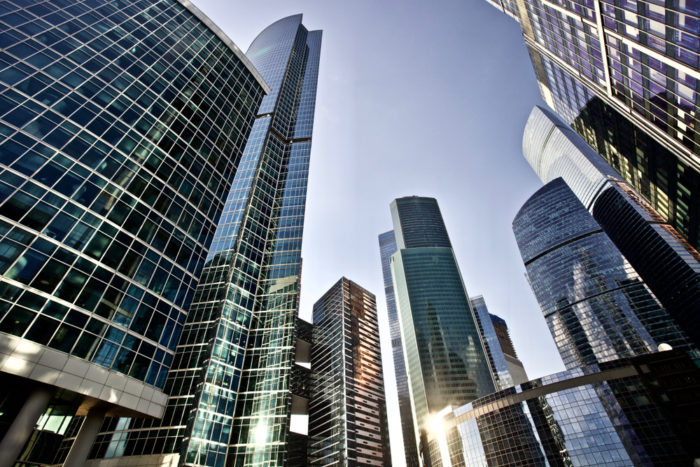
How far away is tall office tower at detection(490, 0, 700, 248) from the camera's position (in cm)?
2845

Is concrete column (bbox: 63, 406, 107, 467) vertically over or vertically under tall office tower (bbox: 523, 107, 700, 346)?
under

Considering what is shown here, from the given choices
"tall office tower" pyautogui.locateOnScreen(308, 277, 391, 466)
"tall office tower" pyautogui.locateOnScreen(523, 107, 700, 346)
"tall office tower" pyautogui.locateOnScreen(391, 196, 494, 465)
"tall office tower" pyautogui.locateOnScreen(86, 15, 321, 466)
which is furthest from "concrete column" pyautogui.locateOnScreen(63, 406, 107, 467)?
"tall office tower" pyautogui.locateOnScreen(523, 107, 700, 346)

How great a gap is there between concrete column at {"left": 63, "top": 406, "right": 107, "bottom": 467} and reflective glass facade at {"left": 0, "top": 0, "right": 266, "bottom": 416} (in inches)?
111

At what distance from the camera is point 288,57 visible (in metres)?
120

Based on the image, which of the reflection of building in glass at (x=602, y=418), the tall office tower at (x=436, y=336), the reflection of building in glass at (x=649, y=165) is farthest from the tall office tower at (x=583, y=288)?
the reflection of building in glass at (x=649, y=165)

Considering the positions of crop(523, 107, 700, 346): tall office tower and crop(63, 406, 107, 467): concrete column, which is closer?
crop(63, 406, 107, 467): concrete column

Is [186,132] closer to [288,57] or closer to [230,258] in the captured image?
[230,258]

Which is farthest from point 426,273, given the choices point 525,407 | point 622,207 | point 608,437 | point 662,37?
point 662,37

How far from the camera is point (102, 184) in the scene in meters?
26.8

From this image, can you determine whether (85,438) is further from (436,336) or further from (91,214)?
(436,336)

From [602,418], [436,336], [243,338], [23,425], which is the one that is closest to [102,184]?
[23,425]

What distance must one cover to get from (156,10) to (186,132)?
20.2 meters

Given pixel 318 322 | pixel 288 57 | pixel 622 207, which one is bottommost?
pixel 318 322

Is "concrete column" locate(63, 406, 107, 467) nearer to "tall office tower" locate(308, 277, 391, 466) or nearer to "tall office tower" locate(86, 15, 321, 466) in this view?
"tall office tower" locate(86, 15, 321, 466)
